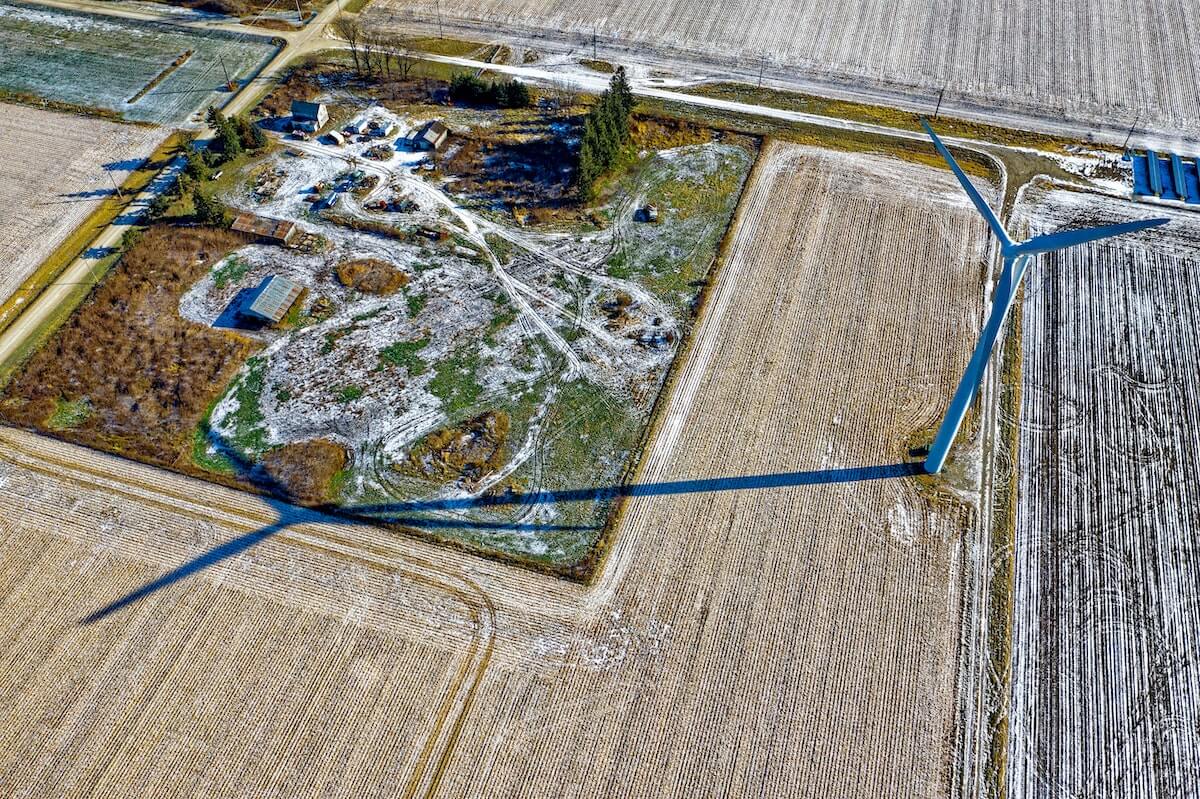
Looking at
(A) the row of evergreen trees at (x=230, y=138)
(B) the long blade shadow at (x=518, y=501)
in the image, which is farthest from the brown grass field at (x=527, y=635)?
(A) the row of evergreen trees at (x=230, y=138)

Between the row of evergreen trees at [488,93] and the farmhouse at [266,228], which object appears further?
the row of evergreen trees at [488,93]

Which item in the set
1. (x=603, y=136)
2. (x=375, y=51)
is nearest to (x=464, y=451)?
(x=603, y=136)

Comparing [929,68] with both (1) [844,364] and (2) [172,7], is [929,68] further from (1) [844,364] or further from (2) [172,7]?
(2) [172,7]

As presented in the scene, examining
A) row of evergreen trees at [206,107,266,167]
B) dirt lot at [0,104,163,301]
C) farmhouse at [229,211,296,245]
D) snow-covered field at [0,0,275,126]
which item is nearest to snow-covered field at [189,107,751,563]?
farmhouse at [229,211,296,245]

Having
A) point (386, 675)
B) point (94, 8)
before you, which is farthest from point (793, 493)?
point (94, 8)

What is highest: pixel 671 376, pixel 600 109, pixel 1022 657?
pixel 600 109

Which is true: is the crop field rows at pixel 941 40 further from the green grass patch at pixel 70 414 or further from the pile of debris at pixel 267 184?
the green grass patch at pixel 70 414
